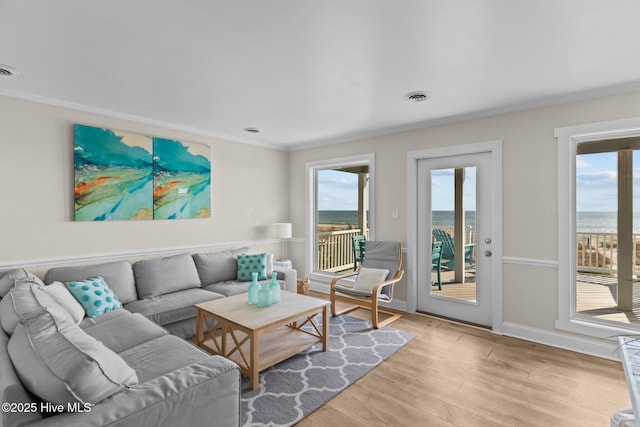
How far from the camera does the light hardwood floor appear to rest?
2066mm

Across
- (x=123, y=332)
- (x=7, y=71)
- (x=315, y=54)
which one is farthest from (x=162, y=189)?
(x=315, y=54)

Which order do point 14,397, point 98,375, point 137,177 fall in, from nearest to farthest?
point 14,397
point 98,375
point 137,177

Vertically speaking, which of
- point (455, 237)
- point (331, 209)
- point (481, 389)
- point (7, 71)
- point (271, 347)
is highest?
point (7, 71)

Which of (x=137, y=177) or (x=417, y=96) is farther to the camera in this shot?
(x=137, y=177)

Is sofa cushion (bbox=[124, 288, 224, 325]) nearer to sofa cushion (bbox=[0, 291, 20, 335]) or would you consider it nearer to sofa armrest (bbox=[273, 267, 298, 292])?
sofa armrest (bbox=[273, 267, 298, 292])

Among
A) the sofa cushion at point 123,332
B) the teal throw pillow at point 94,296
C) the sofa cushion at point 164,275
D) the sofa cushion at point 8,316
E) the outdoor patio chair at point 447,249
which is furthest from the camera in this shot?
the outdoor patio chair at point 447,249

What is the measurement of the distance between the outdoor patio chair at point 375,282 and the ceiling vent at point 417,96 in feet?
5.96

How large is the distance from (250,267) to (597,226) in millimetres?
3816

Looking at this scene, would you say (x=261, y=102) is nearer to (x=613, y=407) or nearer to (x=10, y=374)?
(x=10, y=374)

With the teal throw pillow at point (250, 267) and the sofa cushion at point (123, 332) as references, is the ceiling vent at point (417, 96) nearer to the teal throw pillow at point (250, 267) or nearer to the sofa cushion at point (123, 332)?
the teal throw pillow at point (250, 267)

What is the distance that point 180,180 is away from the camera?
4.05 m

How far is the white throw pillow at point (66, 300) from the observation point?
2.39 metres

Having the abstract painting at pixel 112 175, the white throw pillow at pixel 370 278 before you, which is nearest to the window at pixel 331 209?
the white throw pillow at pixel 370 278

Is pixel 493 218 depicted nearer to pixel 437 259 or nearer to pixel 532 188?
pixel 532 188
